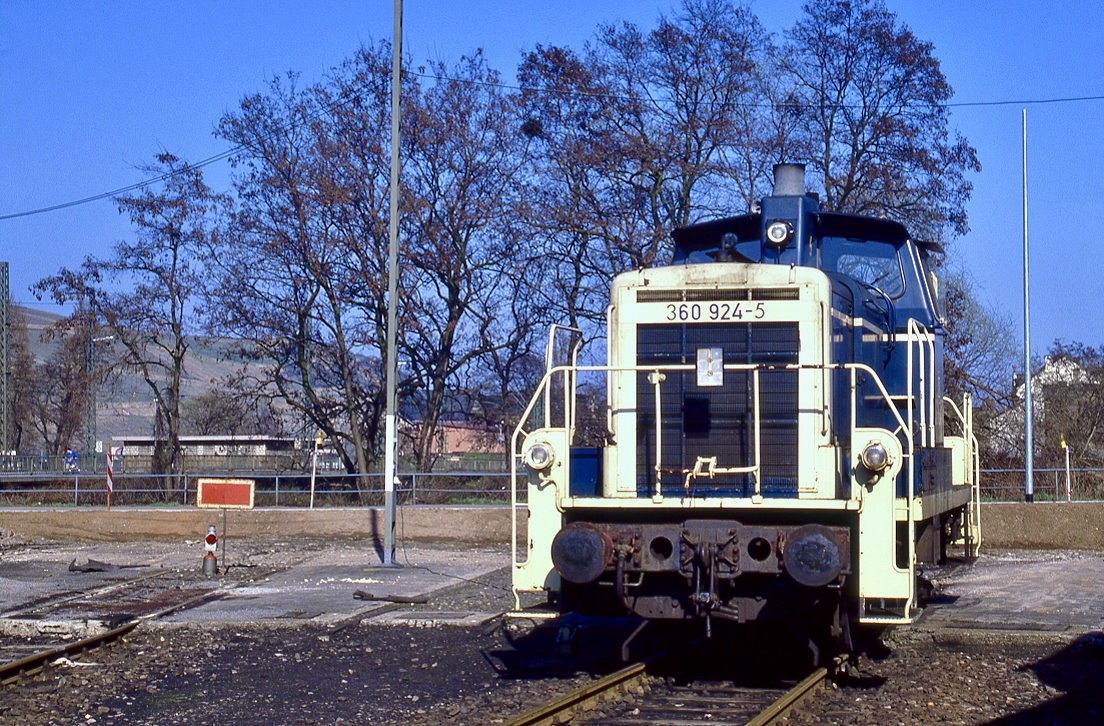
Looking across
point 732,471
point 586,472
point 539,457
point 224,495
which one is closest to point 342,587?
point 224,495

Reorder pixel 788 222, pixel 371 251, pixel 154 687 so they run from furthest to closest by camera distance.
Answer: pixel 371 251
pixel 788 222
pixel 154 687

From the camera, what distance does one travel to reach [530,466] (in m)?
8.10

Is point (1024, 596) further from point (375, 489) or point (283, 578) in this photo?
point (375, 489)

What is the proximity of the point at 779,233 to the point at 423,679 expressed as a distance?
4.24m

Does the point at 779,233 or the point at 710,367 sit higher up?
the point at 779,233

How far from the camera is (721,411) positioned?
26.6ft

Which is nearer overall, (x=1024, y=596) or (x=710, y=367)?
(x=710, y=367)

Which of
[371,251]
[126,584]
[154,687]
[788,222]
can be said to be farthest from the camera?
[371,251]

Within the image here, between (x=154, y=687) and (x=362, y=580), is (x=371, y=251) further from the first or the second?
(x=154, y=687)

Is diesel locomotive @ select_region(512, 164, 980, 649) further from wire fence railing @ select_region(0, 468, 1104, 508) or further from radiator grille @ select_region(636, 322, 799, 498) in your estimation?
wire fence railing @ select_region(0, 468, 1104, 508)

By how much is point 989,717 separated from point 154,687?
566cm

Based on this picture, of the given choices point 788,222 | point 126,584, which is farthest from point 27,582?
point 788,222

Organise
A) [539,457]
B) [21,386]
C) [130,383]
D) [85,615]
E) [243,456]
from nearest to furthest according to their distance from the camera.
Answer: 1. [539,457]
2. [85,615]
3. [243,456]
4. [21,386]
5. [130,383]

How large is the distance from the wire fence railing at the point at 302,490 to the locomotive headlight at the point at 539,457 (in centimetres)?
1410
